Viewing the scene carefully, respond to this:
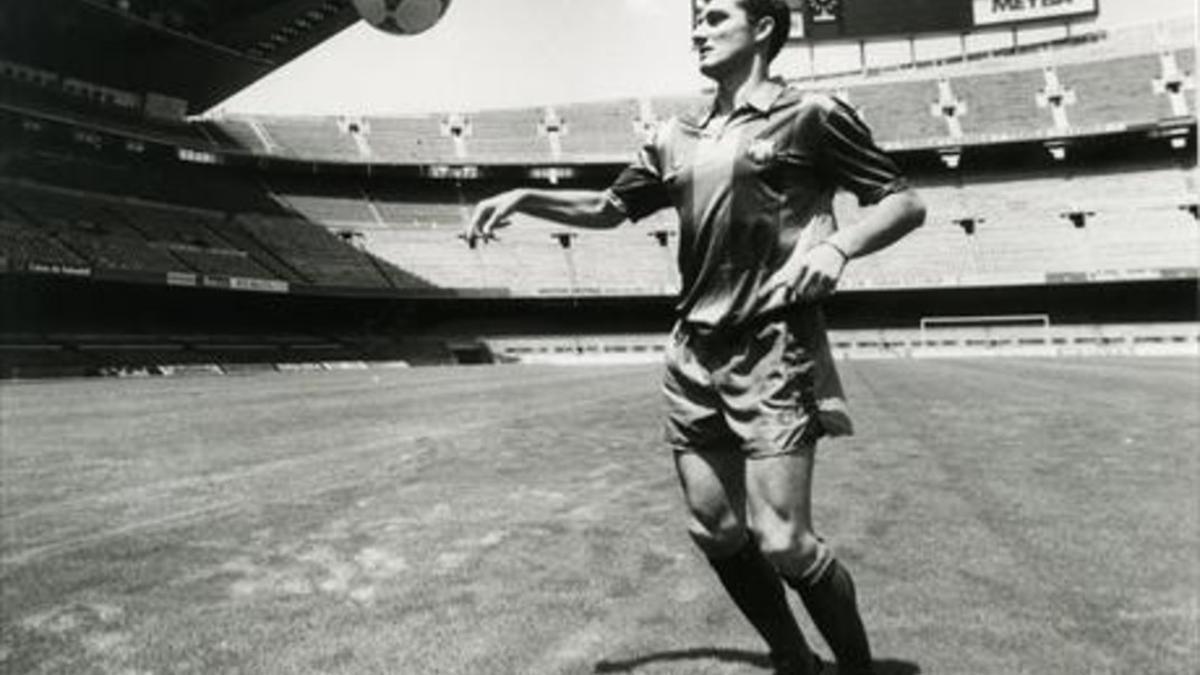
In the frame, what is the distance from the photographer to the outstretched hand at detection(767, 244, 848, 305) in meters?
3.41

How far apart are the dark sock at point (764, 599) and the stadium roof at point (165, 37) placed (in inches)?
1661

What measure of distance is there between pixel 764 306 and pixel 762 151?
512mm

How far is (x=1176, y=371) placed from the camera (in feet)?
92.4

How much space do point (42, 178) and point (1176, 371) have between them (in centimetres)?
4235

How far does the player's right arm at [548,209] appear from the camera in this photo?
408 centimetres

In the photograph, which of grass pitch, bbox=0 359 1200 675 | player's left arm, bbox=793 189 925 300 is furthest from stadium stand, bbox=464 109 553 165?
player's left arm, bbox=793 189 925 300

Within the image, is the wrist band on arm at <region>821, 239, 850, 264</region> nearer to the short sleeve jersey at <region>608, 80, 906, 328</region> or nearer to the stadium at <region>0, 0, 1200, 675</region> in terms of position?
the short sleeve jersey at <region>608, 80, 906, 328</region>

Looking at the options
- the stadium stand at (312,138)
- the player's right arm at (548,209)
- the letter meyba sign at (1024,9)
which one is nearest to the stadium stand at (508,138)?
the stadium stand at (312,138)

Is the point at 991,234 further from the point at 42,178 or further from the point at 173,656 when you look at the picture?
the point at 173,656

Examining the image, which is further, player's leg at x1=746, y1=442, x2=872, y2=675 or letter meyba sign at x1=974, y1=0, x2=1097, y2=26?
letter meyba sign at x1=974, y1=0, x2=1097, y2=26

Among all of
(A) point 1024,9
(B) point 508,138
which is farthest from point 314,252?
(A) point 1024,9

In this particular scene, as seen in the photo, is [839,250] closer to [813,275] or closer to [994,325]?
[813,275]

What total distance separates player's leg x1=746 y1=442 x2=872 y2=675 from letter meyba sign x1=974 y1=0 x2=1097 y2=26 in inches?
2368

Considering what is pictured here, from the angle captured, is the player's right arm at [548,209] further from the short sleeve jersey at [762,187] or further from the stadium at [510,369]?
the stadium at [510,369]
